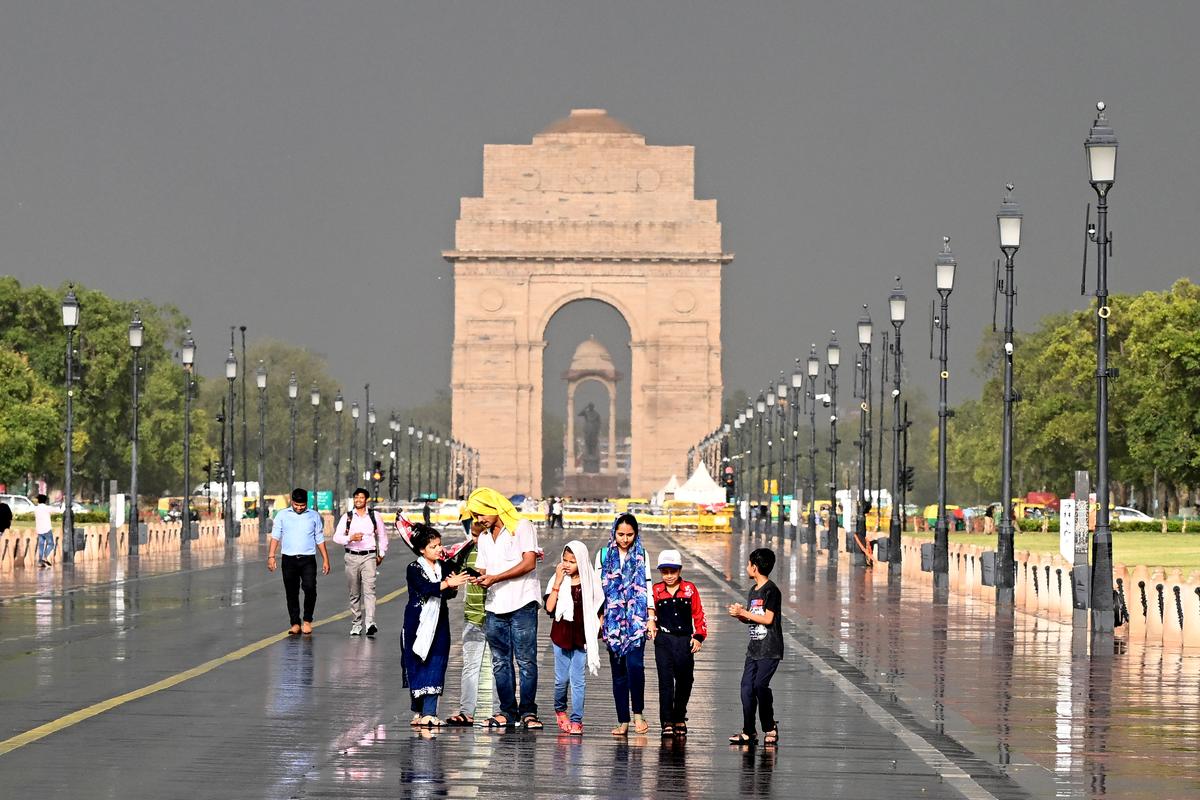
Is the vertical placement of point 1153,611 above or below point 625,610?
below

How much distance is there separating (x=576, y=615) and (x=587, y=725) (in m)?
1.08

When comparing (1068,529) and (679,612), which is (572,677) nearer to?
(679,612)

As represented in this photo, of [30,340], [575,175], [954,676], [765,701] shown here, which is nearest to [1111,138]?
[954,676]

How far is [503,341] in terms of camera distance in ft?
460

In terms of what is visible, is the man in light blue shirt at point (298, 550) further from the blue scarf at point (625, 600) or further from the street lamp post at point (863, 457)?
the street lamp post at point (863, 457)

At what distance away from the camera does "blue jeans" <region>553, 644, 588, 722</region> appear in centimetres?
1582

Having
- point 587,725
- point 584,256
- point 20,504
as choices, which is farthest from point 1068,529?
point 584,256

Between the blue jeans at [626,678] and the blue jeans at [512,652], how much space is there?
588 mm

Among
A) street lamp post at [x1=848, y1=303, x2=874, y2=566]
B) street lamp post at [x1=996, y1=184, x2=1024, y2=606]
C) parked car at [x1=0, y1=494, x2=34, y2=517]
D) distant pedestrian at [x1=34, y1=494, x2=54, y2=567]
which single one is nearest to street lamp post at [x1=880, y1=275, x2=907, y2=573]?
street lamp post at [x1=848, y1=303, x2=874, y2=566]

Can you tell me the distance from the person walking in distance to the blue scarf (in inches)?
410

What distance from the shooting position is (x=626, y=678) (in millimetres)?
15758

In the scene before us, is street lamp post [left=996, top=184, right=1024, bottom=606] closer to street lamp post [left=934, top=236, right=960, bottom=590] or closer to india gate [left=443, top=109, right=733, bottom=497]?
street lamp post [left=934, top=236, right=960, bottom=590]

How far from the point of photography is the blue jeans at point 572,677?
1582cm

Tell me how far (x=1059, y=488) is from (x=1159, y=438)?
25.5 metres
